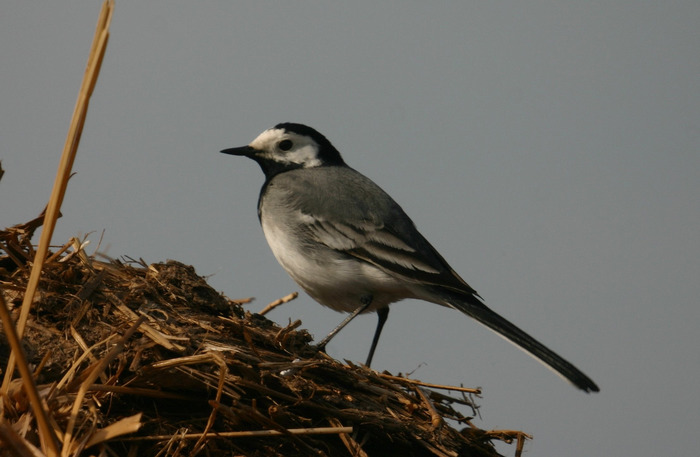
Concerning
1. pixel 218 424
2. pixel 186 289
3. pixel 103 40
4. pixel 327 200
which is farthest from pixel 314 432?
pixel 327 200

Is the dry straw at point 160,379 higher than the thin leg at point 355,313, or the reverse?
the thin leg at point 355,313

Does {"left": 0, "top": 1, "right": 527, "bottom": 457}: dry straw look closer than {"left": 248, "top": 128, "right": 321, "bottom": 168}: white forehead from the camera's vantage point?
Yes

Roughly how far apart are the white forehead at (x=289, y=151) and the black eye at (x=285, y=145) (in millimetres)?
24

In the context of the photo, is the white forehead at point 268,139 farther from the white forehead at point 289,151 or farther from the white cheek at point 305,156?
the white cheek at point 305,156

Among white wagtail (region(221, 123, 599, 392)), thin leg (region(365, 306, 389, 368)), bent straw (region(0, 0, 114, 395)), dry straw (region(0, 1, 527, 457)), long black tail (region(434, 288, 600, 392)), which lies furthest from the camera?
thin leg (region(365, 306, 389, 368))

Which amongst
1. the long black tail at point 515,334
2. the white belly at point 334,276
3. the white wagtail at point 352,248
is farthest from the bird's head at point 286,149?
the long black tail at point 515,334

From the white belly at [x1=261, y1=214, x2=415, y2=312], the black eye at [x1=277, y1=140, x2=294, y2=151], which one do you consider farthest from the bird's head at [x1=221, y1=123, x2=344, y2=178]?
the white belly at [x1=261, y1=214, x2=415, y2=312]

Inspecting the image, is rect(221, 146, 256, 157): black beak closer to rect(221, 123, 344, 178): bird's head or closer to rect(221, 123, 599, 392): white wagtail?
rect(221, 123, 344, 178): bird's head

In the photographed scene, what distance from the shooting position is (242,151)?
7.26 m

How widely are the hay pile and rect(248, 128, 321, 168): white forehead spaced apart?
3027 mm

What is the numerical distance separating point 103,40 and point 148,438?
1.58 m

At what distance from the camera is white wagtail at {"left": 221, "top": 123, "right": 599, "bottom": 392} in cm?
570

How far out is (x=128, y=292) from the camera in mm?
3896

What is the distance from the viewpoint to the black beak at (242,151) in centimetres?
724
